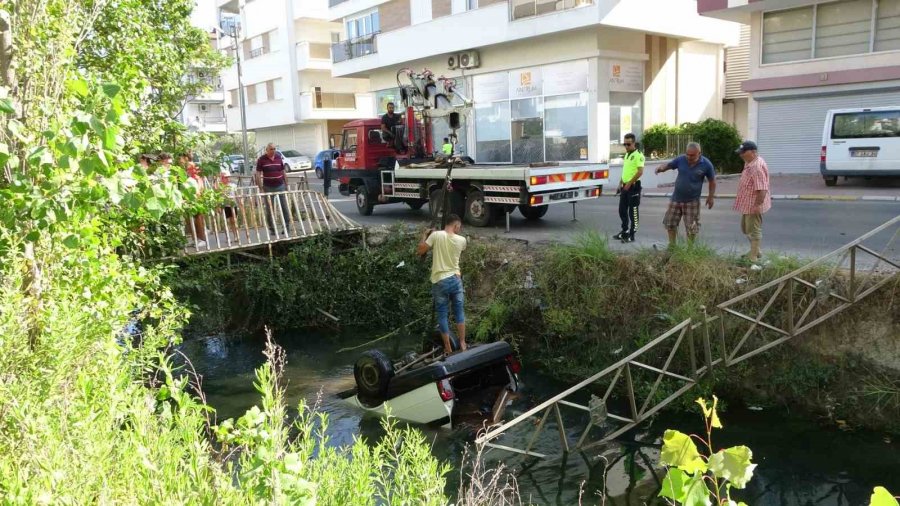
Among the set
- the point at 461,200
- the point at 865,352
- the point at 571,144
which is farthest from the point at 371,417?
the point at 571,144

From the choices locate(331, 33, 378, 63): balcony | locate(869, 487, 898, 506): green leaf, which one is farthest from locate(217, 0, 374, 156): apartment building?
locate(869, 487, 898, 506): green leaf

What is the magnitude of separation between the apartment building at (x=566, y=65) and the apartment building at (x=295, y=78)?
13.9 m

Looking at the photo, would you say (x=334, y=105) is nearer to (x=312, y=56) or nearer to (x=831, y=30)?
(x=312, y=56)

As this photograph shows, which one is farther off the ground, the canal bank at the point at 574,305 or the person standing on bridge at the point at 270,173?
the person standing on bridge at the point at 270,173

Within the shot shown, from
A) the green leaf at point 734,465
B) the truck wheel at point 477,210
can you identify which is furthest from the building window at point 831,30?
the green leaf at point 734,465

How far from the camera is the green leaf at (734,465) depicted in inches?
87.0

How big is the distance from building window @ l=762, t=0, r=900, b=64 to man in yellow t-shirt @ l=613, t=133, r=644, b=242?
41.7 feet

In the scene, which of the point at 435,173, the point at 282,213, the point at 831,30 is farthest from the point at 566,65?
the point at 282,213

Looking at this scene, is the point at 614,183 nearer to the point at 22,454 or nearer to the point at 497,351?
the point at 497,351

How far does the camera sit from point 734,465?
88.1 inches

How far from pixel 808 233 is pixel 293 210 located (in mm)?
8627

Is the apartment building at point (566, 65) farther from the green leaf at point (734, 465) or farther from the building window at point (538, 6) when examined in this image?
the green leaf at point (734, 465)

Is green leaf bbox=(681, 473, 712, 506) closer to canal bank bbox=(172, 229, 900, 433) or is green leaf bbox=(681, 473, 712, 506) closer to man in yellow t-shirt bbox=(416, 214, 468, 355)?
man in yellow t-shirt bbox=(416, 214, 468, 355)

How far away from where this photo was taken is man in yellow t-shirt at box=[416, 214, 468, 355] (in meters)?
7.65
